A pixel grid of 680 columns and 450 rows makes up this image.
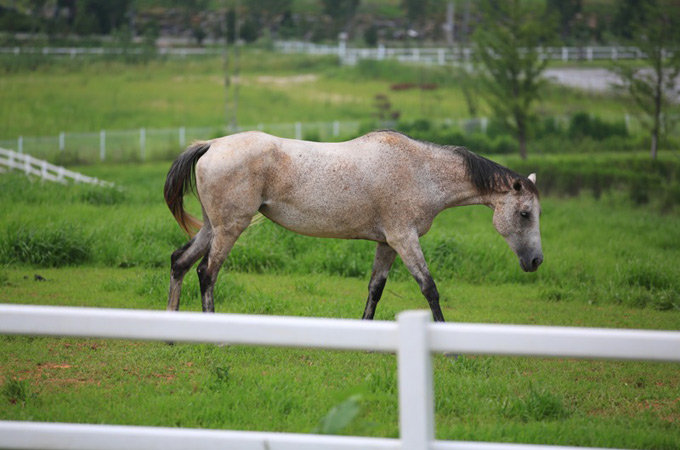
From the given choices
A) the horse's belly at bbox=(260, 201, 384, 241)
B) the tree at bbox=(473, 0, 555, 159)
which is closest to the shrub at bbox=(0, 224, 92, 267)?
the horse's belly at bbox=(260, 201, 384, 241)

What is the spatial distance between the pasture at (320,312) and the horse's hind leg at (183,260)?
0.61 metres

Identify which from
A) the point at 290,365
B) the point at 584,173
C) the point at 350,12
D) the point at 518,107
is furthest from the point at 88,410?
the point at 350,12

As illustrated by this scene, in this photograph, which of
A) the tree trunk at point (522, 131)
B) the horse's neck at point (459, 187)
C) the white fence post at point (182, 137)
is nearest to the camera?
the horse's neck at point (459, 187)

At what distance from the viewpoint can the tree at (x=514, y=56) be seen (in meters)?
27.1

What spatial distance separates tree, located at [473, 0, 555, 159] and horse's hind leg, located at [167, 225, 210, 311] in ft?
68.1

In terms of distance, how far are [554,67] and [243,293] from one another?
1621 inches

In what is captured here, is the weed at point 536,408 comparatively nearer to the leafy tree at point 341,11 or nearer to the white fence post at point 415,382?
the white fence post at point 415,382

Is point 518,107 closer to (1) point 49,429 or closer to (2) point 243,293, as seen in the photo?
(2) point 243,293

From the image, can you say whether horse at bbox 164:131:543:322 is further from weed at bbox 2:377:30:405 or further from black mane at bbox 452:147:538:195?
weed at bbox 2:377:30:405

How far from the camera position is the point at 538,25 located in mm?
27031

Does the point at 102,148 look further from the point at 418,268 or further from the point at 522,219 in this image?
the point at 522,219

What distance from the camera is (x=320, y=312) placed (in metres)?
8.75

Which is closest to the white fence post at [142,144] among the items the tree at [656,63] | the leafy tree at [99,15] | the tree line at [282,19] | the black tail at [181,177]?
the tree at [656,63]

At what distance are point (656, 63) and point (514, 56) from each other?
446 cm
